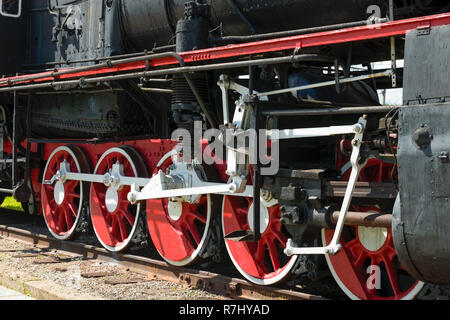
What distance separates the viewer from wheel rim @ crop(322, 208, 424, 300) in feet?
14.1

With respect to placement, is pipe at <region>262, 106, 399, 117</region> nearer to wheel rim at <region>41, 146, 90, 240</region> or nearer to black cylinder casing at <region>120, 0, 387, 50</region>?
black cylinder casing at <region>120, 0, 387, 50</region>

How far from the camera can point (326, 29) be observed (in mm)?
4328

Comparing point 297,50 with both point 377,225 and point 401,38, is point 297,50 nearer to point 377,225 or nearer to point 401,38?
point 401,38

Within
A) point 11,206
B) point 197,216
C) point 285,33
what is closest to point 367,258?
point 197,216

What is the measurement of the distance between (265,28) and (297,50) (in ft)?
3.46

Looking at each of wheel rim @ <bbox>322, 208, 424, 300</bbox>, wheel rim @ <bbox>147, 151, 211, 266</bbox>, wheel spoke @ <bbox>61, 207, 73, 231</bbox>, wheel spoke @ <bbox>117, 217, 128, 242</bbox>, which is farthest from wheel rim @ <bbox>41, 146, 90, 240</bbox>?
wheel rim @ <bbox>322, 208, 424, 300</bbox>

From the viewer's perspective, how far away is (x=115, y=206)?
6.52m

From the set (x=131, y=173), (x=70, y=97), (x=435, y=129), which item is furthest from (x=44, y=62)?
(x=435, y=129)

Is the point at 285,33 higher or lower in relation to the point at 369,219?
higher

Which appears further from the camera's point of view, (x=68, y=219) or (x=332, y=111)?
(x=68, y=219)

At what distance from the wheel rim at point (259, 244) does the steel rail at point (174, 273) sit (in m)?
0.11

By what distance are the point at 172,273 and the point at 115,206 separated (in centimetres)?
120

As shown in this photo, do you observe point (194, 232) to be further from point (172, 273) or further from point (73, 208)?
point (73, 208)

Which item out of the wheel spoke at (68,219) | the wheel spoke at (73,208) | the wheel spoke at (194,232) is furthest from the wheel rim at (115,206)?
the wheel spoke at (194,232)
